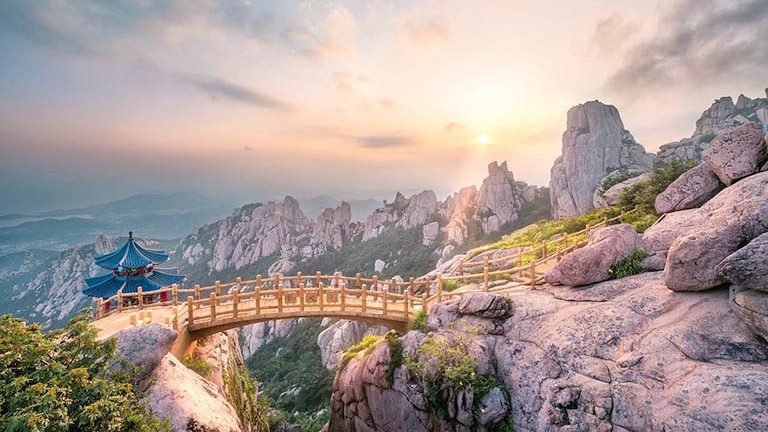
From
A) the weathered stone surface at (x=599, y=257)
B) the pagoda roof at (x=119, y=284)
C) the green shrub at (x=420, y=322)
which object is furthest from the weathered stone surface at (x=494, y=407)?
the pagoda roof at (x=119, y=284)

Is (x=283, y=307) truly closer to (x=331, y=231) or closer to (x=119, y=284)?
(x=119, y=284)

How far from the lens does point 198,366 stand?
12.0m

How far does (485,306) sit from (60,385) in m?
11.1

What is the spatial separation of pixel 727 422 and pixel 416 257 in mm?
51747

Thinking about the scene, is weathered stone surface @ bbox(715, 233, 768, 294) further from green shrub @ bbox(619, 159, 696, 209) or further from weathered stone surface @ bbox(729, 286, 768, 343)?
green shrub @ bbox(619, 159, 696, 209)

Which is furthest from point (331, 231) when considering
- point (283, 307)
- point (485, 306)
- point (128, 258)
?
point (485, 306)

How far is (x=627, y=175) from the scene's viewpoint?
2848 centimetres

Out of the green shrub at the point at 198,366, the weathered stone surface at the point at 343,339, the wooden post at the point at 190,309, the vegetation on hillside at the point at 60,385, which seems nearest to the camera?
the vegetation on hillside at the point at 60,385

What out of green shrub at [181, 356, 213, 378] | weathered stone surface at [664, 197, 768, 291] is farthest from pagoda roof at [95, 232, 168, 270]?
weathered stone surface at [664, 197, 768, 291]

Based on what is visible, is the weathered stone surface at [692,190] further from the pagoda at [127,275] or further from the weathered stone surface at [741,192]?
the pagoda at [127,275]

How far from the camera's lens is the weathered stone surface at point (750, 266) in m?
6.49

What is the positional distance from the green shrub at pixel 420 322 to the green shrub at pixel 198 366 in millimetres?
8290

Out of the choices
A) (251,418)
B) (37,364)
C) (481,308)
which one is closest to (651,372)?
(481,308)

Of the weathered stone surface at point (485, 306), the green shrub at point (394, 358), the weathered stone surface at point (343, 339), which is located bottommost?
the weathered stone surface at point (343, 339)
